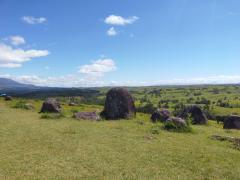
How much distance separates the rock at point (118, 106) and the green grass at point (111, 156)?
12.9 metres

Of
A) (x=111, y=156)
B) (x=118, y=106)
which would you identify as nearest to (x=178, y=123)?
(x=118, y=106)

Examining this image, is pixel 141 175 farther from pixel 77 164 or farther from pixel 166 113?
pixel 166 113

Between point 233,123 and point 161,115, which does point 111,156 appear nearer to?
point 161,115

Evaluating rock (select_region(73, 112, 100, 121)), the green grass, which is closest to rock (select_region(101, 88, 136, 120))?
rock (select_region(73, 112, 100, 121))

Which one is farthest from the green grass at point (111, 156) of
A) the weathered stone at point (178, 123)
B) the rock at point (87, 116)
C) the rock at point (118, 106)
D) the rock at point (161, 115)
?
the rock at point (118, 106)

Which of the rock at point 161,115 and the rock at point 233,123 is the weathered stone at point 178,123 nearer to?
the rock at point 161,115

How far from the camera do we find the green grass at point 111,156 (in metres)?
13.3

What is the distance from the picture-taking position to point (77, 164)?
47.6 feet

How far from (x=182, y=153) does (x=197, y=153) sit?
106 centimetres

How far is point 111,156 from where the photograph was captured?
53.0 feet

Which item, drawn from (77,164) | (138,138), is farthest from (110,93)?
(77,164)

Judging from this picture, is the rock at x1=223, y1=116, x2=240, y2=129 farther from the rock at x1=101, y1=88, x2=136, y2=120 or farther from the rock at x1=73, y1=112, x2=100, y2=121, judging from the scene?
the rock at x1=73, y1=112, x2=100, y2=121

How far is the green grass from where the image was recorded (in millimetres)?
13336

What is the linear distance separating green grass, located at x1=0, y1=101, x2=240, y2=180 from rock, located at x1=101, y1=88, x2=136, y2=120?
1291 cm
